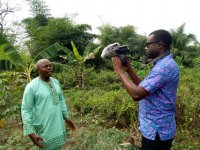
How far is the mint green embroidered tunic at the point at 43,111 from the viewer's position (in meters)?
3.48

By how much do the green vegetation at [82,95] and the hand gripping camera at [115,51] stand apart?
1.05 metres

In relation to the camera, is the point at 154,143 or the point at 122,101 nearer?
the point at 154,143

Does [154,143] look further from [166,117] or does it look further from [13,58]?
[13,58]

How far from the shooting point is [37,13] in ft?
66.0

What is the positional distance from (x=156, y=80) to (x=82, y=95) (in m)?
8.97

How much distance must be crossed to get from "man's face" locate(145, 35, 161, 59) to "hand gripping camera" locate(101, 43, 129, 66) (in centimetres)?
21

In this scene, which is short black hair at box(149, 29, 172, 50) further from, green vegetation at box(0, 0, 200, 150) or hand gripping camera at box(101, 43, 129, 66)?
green vegetation at box(0, 0, 200, 150)

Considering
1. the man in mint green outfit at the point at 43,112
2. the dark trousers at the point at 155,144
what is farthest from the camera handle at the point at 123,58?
the man in mint green outfit at the point at 43,112

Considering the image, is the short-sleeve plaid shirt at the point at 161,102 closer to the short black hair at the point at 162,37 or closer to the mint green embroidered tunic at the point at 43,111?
the short black hair at the point at 162,37

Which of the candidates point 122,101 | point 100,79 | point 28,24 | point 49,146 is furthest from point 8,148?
point 28,24

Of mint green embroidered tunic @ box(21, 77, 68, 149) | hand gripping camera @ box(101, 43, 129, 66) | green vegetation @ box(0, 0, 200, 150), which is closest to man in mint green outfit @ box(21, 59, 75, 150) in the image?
mint green embroidered tunic @ box(21, 77, 68, 149)

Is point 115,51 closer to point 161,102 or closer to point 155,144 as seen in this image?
point 161,102

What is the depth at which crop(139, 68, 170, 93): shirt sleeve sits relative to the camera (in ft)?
7.83

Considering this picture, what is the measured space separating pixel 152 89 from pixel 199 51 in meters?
22.1
